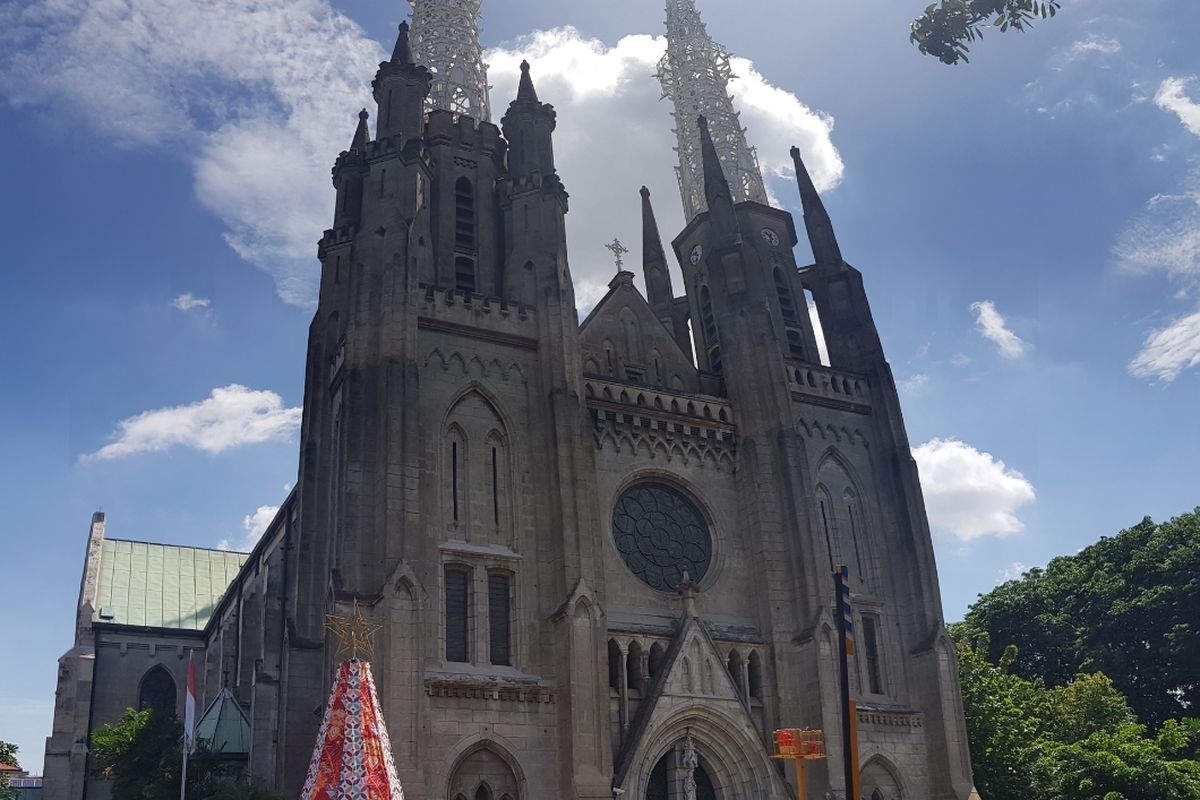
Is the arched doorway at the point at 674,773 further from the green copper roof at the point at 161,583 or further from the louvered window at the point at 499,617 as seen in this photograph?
the green copper roof at the point at 161,583

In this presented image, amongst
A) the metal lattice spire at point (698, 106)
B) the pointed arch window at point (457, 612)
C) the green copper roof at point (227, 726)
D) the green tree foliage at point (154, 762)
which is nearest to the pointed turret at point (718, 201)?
the metal lattice spire at point (698, 106)

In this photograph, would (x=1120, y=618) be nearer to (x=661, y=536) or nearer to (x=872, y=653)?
(x=872, y=653)

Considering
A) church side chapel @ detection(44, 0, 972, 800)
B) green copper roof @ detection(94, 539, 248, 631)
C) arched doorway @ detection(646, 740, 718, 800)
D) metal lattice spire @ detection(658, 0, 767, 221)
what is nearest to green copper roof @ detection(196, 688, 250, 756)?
church side chapel @ detection(44, 0, 972, 800)

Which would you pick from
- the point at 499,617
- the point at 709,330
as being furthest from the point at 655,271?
the point at 499,617

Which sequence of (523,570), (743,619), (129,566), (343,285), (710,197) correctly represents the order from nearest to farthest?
(523,570) → (743,619) → (343,285) → (710,197) → (129,566)

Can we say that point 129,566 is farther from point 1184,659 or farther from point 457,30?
point 1184,659

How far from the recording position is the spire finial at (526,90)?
134 ft

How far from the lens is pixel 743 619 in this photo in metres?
34.5

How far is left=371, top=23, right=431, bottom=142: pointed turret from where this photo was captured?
37.5 m

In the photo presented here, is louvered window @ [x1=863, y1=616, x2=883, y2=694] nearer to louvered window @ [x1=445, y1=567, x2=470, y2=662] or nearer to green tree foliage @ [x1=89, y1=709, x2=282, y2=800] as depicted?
louvered window @ [x1=445, y1=567, x2=470, y2=662]

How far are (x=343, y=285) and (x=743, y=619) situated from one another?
58.3 feet

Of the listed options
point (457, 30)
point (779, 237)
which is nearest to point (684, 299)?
point (779, 237)

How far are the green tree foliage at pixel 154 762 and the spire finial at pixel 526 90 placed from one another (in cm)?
2546

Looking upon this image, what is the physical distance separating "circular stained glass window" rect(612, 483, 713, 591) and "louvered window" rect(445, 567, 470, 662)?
5.71 m
